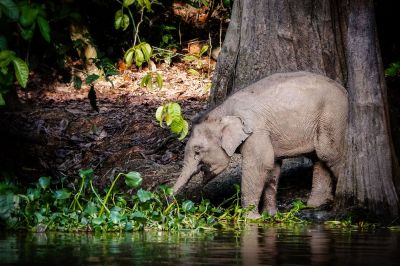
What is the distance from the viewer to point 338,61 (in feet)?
42.1

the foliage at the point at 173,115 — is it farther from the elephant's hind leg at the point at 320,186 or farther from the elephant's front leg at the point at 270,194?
the elephant's hind leg at the point at 320,186

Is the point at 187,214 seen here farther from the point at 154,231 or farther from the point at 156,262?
Result: the point at 156,262

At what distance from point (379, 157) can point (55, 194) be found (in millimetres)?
3733

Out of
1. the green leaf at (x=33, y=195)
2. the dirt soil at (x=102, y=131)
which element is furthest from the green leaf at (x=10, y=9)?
the dirt soil at (x=102, y=131)

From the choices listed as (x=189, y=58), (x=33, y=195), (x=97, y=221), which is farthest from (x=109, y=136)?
(x=97, y=221)

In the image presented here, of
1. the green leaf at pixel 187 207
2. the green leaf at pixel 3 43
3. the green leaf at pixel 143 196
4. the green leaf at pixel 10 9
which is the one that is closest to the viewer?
the green leaf at pixel 10 9

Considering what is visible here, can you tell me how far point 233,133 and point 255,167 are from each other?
49cm

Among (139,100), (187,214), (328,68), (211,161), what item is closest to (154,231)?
(187,214)

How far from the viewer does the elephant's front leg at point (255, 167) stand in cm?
1144

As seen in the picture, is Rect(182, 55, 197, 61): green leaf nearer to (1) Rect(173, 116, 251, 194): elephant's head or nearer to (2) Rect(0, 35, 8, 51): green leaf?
(1) Rect(173, 116, 251, 194): elephant's head

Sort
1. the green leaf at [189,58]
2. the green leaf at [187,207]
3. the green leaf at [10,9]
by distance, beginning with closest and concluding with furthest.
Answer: the green leaf at [10,9] → the green leaf at [187,207] → the green leaf at [189,58]

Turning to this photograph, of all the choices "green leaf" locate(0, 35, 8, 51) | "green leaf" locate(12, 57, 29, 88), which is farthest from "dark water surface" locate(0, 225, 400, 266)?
"green leaf" locate(0, 35, 8, 51)

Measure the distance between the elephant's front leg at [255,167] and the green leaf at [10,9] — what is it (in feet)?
18.3

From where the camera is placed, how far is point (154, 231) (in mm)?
9094
